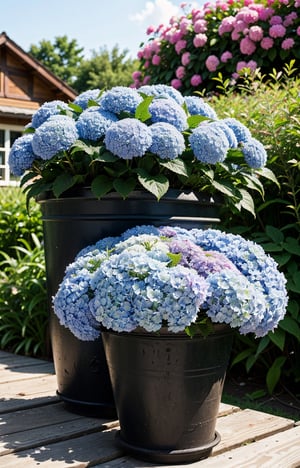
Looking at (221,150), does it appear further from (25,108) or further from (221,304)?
(25,108)

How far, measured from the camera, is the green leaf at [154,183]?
2.02 metres

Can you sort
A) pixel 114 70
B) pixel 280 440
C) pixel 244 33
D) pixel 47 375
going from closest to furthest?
pixel 280 440, pixel 47 375, pixel 244 33, pixel 114 70

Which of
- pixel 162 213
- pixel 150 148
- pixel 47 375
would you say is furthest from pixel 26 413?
pixel 150 148

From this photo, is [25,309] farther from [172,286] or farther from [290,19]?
[290,19]

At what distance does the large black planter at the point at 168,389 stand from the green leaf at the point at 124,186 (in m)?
0.46

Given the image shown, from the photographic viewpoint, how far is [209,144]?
81.4 inches

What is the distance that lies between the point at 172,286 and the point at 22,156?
0.93 m

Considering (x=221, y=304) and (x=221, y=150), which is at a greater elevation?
(x=221, y=150)

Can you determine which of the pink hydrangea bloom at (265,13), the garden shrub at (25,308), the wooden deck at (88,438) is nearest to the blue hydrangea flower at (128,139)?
the wooden deck at (88,438)

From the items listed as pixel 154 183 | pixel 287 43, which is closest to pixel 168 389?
pixel 154 183

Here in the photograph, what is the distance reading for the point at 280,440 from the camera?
2.06 meters

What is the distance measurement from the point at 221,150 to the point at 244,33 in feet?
13.8

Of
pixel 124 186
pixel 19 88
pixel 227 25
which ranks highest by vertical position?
pixel 19 88

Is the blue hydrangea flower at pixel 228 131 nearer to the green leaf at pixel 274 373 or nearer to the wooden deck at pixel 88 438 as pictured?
the wooden deck at pixel 88 438
